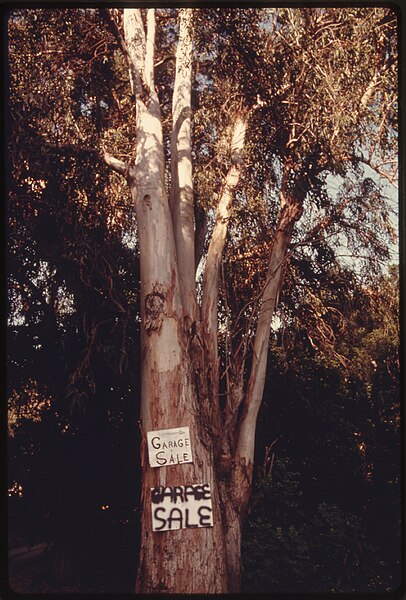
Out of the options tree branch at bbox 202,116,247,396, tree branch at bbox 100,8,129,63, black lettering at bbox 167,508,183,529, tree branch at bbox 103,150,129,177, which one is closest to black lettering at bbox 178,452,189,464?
black lettering at bbox 167,508,183,529

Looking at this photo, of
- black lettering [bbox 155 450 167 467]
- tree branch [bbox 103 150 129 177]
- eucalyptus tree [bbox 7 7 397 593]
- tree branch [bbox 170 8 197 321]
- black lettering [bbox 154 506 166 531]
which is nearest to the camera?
black lettering [bbox 154 506 166 531]

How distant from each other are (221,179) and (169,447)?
8.40 ft

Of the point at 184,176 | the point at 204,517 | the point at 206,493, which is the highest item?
→ the point at 184,176

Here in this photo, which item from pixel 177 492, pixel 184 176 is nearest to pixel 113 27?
pixel 184 176

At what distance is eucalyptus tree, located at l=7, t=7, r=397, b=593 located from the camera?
4551 mm

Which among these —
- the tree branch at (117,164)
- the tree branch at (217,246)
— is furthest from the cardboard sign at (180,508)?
the tree branch at (117,164)

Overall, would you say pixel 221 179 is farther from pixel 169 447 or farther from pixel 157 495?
pixel 157 495

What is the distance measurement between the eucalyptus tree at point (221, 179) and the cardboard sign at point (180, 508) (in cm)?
5

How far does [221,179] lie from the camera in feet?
19.3

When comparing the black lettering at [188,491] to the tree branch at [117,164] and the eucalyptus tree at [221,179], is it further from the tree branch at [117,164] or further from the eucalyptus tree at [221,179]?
the tree branch at [117,164]

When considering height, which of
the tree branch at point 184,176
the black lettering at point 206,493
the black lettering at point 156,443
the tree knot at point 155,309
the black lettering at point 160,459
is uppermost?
the tree branch at point 184,176

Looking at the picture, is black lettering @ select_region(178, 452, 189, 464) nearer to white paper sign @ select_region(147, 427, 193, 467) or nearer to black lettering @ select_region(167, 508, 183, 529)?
white paper sign @ select_region(147, 427, 193, 467)

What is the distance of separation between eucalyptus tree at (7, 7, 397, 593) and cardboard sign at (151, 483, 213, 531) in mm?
46

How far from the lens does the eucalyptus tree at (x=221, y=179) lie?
4.55 meters
